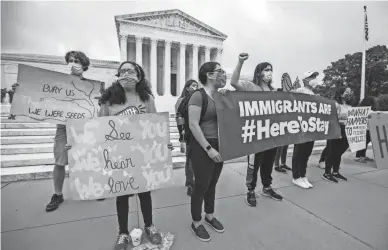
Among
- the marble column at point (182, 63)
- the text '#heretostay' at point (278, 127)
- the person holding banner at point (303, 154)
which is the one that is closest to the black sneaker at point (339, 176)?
the person holding banner at point (303, 154)

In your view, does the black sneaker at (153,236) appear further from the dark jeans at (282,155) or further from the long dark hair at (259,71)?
the dark jeans at (282,155)

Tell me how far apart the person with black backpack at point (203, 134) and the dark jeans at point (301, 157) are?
6.20 feet

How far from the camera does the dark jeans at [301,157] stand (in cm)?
311

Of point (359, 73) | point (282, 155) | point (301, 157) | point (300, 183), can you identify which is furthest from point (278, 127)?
point (359, 73)

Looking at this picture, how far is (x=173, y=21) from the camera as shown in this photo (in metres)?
28.8

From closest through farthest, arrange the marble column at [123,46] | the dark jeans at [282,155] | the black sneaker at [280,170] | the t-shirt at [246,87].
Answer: the t-shirt at [246,87], the black sneaker at [280,170], the dark jeans at [282,155], the marble column at [123,46]

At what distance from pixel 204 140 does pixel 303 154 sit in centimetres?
225

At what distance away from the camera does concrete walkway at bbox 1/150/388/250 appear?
70.6 inches

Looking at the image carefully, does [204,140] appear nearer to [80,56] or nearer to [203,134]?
[203,134]

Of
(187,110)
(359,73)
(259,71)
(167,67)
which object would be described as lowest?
(187,110)

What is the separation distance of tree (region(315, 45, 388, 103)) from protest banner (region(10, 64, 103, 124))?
35594 millimetres

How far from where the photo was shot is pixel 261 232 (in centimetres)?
195

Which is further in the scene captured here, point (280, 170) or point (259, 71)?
point (280, 170)

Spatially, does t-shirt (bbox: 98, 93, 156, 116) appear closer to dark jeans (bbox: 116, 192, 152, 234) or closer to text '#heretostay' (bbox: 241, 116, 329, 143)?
dark jeans (bbox: 116, 192, 152, 234)
